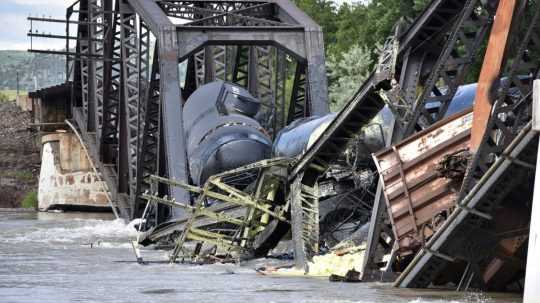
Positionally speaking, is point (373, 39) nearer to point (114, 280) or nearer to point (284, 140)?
point (284, 140)

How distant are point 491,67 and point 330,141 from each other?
268 inches

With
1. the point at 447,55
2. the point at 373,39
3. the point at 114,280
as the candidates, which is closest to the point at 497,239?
the point at 447,55

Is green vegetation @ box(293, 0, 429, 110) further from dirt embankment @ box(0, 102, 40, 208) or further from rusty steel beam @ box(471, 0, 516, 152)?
rusty steel beam @ box(471, 0, 516, 152)

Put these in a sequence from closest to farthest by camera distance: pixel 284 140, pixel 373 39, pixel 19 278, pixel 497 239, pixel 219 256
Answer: pixel 497 239
pixel 19 278
pixel 219 256
pixel 284 140
pixel 373 39

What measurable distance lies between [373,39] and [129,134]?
968 inches

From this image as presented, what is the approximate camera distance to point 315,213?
87.5 feet

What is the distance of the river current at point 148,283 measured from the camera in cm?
1945

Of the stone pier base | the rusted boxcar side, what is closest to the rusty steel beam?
the rusted boxcar side

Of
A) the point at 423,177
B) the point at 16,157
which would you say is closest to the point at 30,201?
the point at 16,157

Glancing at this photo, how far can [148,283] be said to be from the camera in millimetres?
22156

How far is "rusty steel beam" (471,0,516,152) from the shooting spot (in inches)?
782

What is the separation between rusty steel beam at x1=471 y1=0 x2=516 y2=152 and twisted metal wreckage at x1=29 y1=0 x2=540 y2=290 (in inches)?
1.0

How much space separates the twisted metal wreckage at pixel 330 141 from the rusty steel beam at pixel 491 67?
26mm

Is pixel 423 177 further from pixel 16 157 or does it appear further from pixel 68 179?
pixel 16 157
